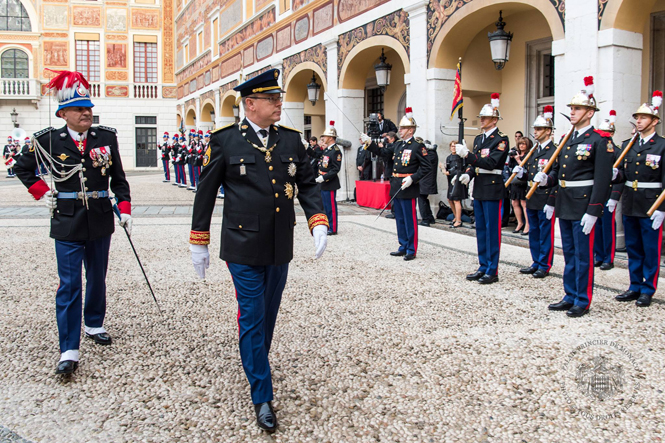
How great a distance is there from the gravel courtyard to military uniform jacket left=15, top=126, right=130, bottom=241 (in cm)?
82

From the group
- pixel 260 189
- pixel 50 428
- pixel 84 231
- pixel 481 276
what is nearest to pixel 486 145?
pixel 481 276

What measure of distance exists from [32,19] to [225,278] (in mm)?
34110

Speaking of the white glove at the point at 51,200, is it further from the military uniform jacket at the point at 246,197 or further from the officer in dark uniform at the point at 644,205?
the officer in dark uniform at the point at 644,205

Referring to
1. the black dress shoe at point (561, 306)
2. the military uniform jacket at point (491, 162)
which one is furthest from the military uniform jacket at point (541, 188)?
the black dress shoe at point (561, 306)

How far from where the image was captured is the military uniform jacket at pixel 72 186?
11.6 feet

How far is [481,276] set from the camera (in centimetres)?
586

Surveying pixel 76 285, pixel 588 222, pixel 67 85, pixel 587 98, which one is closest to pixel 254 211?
pixel 76 285

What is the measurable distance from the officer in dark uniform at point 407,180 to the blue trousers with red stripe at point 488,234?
3.94 feet

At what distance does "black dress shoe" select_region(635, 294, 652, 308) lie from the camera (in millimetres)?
4805

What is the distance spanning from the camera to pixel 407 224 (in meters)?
7.18

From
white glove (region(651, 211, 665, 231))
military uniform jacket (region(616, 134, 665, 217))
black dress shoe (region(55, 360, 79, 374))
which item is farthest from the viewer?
military uniform jacket (region(616, 134, 665, 217))

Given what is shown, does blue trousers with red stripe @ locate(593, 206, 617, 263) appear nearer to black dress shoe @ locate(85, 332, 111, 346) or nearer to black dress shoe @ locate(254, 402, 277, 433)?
black dress shoe @ locate(254, 402, 277, 433)

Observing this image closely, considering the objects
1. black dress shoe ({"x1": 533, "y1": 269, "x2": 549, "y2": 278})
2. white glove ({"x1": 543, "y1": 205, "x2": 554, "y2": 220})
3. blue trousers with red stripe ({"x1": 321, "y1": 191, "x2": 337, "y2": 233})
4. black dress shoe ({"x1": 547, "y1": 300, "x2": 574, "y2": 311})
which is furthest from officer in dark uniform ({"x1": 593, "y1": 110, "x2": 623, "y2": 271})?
blue trousers with red stripe ({"x1": 321, "y1": 191, "x2": 337, "y2": 233})

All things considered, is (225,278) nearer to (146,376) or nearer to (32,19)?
(146,376)
